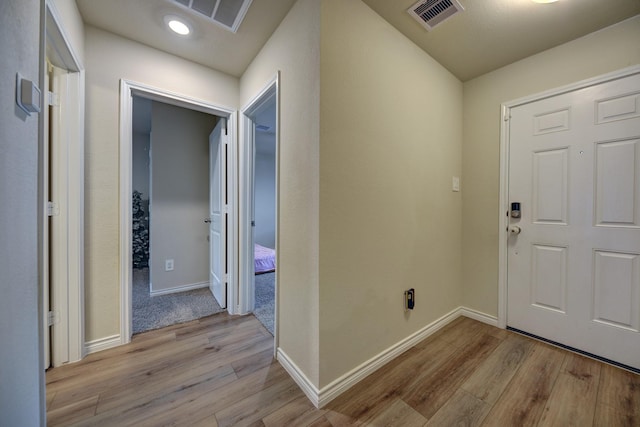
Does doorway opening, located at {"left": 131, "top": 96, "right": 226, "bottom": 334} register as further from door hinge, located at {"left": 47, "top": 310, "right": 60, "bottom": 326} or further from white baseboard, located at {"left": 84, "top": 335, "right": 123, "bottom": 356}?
door hinge, located at {"left": 47, "top": 310, "right": 60, "bottom": 326}

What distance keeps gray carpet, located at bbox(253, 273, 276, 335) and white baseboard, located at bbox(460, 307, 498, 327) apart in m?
1.89

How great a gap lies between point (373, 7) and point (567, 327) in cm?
268

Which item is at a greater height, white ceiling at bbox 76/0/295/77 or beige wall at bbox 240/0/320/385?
white ceiling at bbox 76/0/295/77

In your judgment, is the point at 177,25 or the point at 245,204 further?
the point at 245,204

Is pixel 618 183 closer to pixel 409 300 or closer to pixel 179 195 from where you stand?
pixel 409 300

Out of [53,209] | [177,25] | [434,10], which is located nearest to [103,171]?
[53,209]

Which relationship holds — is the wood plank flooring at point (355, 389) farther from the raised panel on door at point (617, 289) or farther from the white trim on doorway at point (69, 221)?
the raised panel on door at point (617, 289)

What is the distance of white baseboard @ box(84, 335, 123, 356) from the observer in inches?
67.7

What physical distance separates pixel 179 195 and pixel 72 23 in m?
1.84

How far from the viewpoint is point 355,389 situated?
4.69 ft

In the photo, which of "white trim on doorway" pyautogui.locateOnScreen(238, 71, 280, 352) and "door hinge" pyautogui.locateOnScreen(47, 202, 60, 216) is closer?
"door hinge" pyautogui.locateOnScreen(47, 202, 60, 216)

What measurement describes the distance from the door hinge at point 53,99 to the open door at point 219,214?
3.63ft

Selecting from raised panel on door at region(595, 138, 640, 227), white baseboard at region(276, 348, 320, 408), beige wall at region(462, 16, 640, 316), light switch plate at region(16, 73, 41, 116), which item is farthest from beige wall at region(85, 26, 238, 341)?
raised panel on door at region(595, 138, 640, 227)

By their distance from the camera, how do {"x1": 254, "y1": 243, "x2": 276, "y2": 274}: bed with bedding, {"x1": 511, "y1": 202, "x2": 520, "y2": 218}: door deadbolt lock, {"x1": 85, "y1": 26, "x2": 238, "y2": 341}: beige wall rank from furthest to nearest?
{"x1": 254, "y1": 243, "x2": 276, "y2": 274}: bed with bedding, {"x1": 511, "y1": 202, "x2": 520, "y2": 218}: door deadbolt lock, {"x1": 85, "y1": 26, "x2": 238, "y2": 341}: beige wall
